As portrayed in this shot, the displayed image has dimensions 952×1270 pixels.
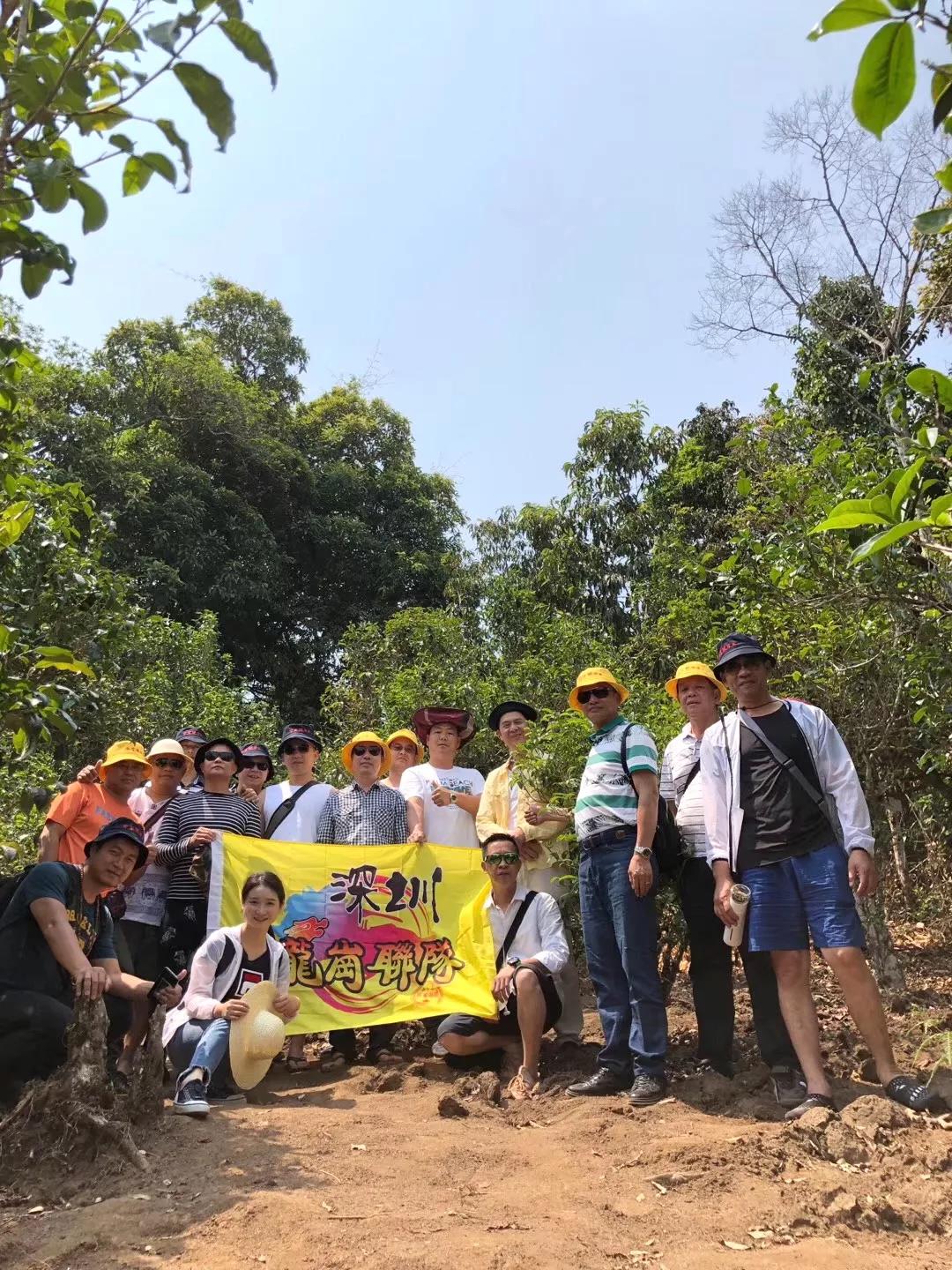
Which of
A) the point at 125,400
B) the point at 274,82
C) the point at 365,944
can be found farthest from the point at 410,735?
the point at 125,400

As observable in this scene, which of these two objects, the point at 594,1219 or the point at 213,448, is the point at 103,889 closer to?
the point at 594,1219

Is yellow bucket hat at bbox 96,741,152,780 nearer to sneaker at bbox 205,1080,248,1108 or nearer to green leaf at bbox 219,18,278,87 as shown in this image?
sneaker at bbox 205,1080,248,1108

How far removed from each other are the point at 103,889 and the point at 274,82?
342 cm

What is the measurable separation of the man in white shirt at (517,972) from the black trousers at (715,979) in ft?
2.18

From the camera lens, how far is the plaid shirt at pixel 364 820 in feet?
18.8

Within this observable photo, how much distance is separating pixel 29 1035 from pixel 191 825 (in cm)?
174

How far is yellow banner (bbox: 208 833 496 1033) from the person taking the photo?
17.1 feet

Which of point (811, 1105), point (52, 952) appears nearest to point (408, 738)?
point (52, 952)


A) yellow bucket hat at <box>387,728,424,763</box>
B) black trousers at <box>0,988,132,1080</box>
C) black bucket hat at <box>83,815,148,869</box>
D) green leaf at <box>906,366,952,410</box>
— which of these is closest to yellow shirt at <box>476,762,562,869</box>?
yellow bucket hat at <box>387,728,424,763</box>

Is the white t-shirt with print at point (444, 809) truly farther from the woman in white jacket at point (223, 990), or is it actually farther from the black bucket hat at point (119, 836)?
the black bucket hat at point (119, 836)

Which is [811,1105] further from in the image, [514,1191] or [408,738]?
[408,738]

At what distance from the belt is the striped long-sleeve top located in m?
2.13

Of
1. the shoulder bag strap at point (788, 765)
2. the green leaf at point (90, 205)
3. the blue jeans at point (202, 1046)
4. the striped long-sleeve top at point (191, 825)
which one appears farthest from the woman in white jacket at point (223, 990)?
the green leaf at point (90, 205)

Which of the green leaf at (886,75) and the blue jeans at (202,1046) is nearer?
the green leaf at (886,75)
